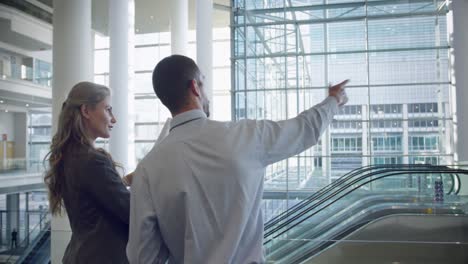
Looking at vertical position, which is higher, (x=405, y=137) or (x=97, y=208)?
(x=405, y=137)

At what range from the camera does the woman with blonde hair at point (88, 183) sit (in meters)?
1.83

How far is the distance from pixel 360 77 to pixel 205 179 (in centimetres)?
1416

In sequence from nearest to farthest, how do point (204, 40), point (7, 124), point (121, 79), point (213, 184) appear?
point (213, 184)
point (204, 40)
point (121, 79)
point (7, 124)

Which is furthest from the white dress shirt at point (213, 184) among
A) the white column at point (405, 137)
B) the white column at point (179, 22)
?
the white column at point (179, 22)

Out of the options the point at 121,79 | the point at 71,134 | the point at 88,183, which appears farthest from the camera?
the point at 121,79

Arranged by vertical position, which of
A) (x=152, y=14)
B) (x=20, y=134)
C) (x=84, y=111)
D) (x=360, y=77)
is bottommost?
(x=84, y=111)

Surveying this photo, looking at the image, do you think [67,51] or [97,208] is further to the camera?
[67,51]

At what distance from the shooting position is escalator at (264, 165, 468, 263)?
18.1 ft

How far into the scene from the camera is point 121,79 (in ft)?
48.9

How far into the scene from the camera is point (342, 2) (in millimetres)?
15000

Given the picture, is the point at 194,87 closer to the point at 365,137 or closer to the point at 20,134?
the point at 365,137

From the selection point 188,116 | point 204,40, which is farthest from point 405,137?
point 188,116

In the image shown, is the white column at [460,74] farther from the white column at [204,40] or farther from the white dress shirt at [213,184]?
the white dress shirt at [213,184]

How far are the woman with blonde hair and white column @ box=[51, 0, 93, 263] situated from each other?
10722mm
